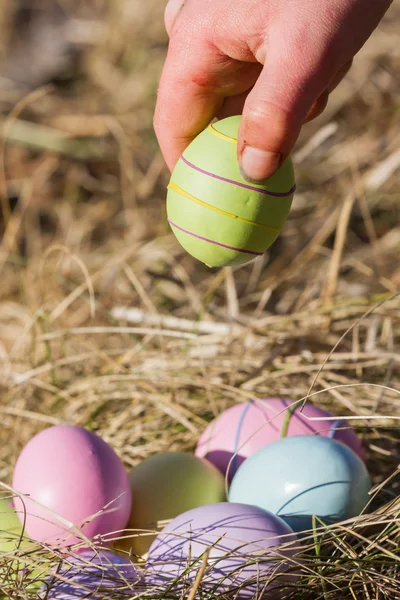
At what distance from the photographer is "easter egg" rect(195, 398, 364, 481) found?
1813 mm

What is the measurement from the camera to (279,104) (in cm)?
124

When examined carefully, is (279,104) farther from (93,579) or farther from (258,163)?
(93,579)

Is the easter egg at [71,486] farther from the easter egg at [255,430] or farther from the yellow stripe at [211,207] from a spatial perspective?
the yellow stripe at [211,207]

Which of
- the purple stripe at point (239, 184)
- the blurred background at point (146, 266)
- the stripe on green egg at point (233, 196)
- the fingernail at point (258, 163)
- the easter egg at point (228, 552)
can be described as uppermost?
the fingernail at point (258, 163)

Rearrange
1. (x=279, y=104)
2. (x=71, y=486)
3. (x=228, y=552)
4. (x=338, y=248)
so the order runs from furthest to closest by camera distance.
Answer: (x=338, y=248)
(x=71, y=486)
(x=228, y=552)
(x=279, y=104)

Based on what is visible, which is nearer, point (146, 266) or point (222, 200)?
point (222, 200)

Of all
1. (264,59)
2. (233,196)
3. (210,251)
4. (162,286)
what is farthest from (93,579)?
(162,286)

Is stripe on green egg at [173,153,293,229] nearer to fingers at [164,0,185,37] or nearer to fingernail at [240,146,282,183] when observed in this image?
fingernail at [240,146,282,183]

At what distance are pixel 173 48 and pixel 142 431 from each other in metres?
1.13

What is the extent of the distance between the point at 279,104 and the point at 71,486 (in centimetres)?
91

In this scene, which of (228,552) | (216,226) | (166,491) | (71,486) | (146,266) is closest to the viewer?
(228,552)

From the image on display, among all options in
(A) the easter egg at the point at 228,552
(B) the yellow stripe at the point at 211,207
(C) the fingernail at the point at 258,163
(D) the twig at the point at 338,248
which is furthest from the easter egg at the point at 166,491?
(D) the twig at the point at 338,248

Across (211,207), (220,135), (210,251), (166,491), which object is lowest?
(166,491)

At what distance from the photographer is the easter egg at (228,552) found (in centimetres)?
134
